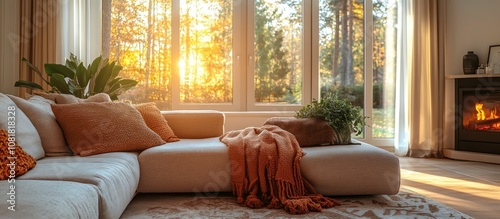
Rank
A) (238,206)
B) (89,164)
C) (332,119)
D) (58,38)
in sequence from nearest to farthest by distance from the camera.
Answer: (89,164) < (238,206) < (332,119) < (58,38)

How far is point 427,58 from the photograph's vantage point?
5.33m

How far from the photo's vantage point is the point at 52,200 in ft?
4.79

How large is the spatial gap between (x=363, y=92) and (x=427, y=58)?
841 millimetres

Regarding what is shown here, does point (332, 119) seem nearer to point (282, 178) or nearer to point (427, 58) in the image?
point (282, 178)

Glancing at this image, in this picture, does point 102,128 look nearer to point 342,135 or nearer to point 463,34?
point 342,135

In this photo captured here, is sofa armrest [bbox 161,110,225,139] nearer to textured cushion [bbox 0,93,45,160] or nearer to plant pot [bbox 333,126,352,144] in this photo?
plant pot [bbox 333,126,352,144]

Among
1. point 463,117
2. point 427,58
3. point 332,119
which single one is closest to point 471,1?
point 427,58

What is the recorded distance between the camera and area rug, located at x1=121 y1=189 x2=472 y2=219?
2484 mm

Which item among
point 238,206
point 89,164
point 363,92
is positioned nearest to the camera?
point 89,164

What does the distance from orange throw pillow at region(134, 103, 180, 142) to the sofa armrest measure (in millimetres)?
211

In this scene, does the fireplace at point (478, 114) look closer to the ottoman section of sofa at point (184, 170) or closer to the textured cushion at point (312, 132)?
the textured cushion at point (312, 132)

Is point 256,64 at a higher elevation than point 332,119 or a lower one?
higher

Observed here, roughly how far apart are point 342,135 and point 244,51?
2309mm

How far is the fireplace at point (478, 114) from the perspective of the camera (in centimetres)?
486
